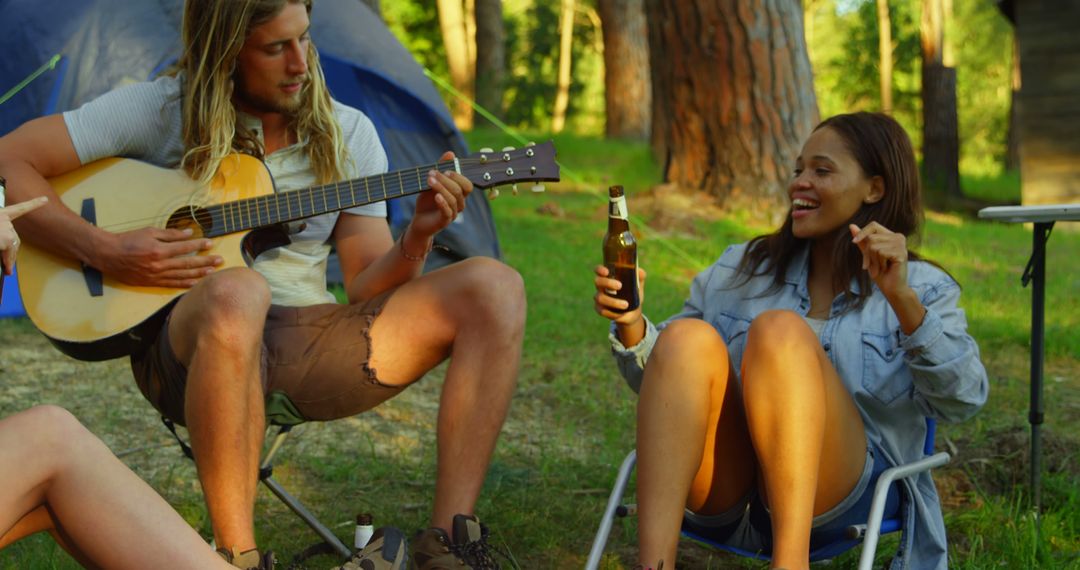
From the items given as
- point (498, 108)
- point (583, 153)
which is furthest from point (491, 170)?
point (498, 108)

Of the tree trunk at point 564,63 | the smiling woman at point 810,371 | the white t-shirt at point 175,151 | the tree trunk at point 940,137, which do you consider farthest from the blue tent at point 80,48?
the tree trunk at point 564,63

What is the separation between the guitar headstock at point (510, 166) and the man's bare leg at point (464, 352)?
0.24 metres

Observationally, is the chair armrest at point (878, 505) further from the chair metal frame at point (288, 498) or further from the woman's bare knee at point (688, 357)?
the chair metal frame at point (288, 498)

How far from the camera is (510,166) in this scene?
3014 mm

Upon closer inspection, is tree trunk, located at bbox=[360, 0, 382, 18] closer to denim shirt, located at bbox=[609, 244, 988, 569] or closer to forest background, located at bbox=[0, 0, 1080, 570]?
forest background, located at bbox=[0, 0, 1080, 570]

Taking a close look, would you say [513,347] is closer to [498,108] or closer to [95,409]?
[95,409]

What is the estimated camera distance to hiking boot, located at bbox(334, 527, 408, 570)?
2.52 meters

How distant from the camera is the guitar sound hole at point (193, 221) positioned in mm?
3020

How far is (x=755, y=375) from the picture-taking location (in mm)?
2545

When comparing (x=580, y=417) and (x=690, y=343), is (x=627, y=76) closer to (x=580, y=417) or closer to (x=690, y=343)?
(x=580, y=417)

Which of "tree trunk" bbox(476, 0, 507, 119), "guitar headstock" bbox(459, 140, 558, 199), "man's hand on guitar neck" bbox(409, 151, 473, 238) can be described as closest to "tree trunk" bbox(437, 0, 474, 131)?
"tree trunk" bbox(476, 0, 507, 119)

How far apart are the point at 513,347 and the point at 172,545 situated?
980mm

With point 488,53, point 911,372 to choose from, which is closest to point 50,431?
point 911,372

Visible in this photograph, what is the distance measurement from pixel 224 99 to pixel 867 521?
1.80 meters
